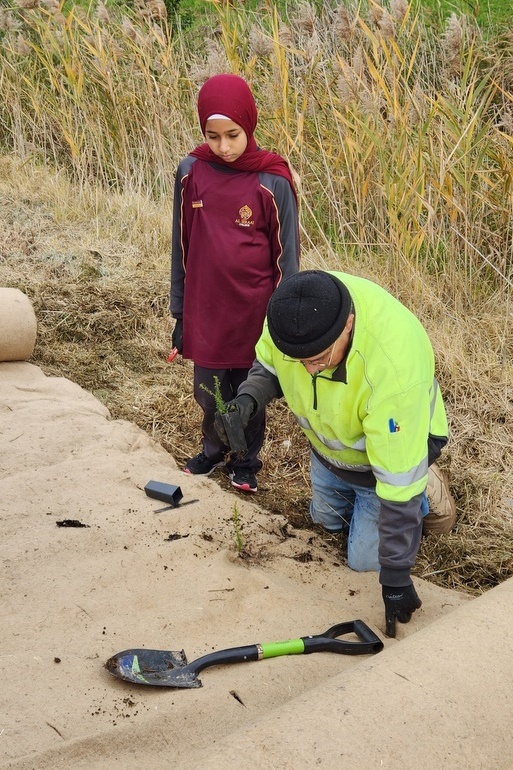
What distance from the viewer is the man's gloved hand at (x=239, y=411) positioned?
2.54 m

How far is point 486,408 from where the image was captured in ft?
12.0

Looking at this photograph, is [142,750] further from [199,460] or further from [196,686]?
[199,460]

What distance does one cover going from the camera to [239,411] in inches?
101

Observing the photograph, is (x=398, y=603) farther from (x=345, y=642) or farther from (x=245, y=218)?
(x=245, y=218)

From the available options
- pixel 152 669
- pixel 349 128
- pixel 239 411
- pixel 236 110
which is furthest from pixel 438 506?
pixel 349 128

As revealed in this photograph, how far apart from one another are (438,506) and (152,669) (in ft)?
4.32

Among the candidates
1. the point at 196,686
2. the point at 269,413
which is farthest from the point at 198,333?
the point at 196,686

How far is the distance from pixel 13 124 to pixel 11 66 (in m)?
0.43

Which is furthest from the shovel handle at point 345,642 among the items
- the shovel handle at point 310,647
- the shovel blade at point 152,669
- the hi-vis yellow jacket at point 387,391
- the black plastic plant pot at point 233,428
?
the black plastic plant pot at point 233,428

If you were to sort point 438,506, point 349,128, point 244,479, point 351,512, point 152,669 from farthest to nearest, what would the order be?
point 349,128, point 244,479, point 351,512, point 438,506, point 152,669

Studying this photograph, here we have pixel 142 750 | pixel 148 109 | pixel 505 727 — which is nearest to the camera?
pixel 505 727

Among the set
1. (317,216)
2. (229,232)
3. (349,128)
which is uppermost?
(349,128)

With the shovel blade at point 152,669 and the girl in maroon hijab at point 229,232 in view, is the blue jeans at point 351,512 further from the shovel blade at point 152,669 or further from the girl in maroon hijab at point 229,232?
the shovel blade at point 152,669

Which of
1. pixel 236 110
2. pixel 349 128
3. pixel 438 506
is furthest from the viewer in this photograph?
pixel 349 128
